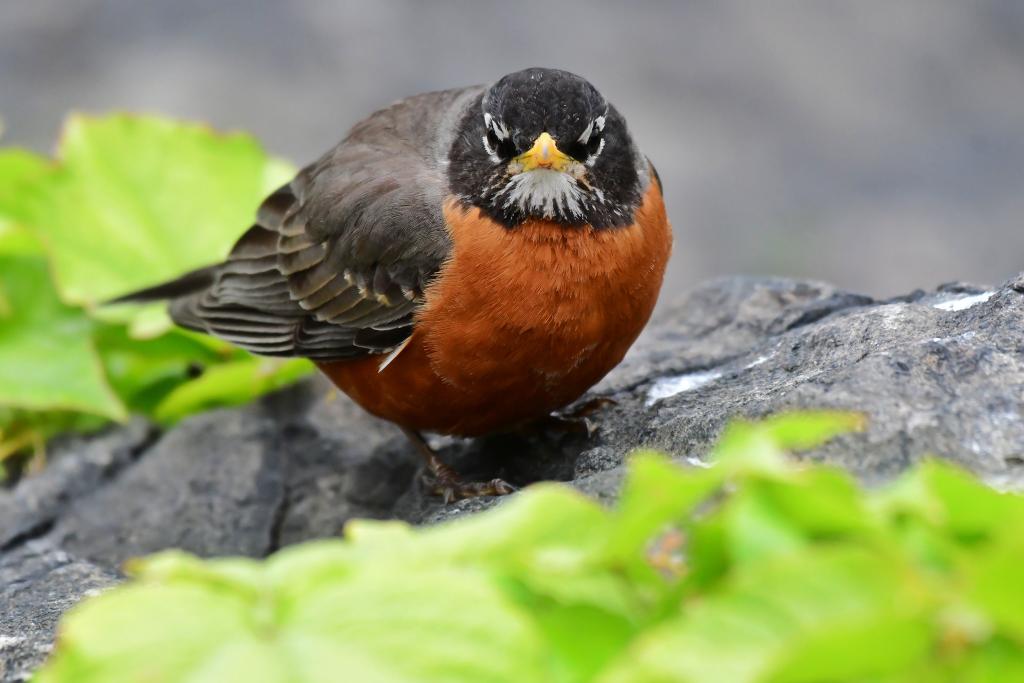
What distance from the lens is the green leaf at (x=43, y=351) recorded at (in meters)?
4.37

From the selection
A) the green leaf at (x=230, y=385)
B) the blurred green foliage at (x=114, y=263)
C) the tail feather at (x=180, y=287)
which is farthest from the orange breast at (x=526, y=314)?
the tail feather at (x=180, y=287)

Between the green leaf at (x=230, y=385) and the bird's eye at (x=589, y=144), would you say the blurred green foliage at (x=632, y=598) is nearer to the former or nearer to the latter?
the bird's eye at (x=589, y=144)

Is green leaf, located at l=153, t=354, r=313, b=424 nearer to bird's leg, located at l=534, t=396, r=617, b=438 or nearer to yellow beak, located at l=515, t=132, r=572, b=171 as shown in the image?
bird's leg, located at l=534, t=396, r=617, b=438

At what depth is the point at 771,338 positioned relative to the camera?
3.95 metres

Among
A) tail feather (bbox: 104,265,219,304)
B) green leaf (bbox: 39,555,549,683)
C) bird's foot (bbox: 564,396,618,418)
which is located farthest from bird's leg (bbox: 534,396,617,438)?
green leaf (bbox: 39,555,549,683)

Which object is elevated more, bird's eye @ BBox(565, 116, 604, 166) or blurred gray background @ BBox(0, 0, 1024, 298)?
blurred gray background @ BBox(0, 0, 1024, 298)

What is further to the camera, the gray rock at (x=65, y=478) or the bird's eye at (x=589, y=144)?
the gray rock at (x=65, y=478)

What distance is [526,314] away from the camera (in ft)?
12.1

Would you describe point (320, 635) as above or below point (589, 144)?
below

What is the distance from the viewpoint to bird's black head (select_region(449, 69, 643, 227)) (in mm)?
3754

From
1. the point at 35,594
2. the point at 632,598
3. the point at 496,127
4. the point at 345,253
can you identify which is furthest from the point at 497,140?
the point at 632,598

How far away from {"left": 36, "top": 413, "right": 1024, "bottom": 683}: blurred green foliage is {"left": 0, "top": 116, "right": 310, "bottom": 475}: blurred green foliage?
3051mm

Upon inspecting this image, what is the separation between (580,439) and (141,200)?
2.27 meters

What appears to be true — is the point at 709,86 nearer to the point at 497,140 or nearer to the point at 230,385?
the point at 230,385
